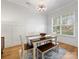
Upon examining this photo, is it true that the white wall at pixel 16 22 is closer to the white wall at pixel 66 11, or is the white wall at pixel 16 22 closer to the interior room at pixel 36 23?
the interior room at pixel 36 23

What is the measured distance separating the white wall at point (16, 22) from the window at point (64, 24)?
4.39 feet

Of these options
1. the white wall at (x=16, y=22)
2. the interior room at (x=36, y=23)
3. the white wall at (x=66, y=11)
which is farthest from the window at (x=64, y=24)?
the white wall at (x=16, y=22)

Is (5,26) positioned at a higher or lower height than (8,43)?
higher

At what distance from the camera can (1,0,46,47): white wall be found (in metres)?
4.03

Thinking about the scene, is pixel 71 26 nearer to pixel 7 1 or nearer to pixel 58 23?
pixel 58 23

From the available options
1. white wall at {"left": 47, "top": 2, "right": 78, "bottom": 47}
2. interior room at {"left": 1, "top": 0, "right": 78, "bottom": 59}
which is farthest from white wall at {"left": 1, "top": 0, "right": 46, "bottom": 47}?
white wall at {"left": 47, "top": 2, "right": 78, "bottom": 47}

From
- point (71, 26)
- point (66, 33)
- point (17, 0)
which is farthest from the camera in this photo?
point (66, 33)

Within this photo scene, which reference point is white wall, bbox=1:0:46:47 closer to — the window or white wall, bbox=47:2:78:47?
white wall, bbox=47:2:78:47

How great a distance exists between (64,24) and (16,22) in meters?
3.34

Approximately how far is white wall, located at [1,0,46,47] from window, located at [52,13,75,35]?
1.34 m

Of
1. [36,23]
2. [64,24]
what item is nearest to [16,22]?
[36,23]

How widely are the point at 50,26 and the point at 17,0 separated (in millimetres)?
3512

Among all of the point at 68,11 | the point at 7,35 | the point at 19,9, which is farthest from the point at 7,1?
the point at 68,11

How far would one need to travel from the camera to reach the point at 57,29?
19.4 ft
